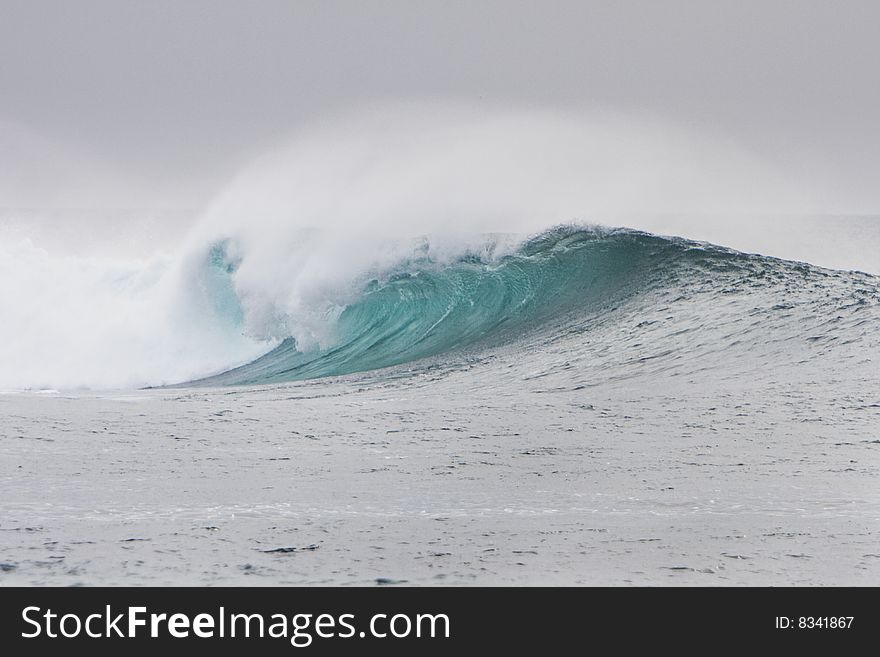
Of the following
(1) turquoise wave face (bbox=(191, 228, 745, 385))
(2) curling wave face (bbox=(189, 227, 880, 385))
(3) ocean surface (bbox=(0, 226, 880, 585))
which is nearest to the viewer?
(3) ocean surface (bbox=(0, 226, 880, 585))

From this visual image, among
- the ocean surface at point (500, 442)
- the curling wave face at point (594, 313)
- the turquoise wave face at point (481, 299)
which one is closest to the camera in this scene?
the ocean surface at point (500, 442)

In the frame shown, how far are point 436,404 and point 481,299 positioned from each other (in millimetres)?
5867

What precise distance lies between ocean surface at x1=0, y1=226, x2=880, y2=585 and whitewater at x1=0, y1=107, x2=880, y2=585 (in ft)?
0.09

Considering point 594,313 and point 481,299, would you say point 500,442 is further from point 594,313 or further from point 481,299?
point 481,299

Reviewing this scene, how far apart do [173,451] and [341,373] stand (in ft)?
18.0

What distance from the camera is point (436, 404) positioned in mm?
7617

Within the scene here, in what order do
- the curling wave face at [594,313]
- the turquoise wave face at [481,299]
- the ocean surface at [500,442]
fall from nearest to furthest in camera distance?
the ocean surface at [500,442] → the curling wave face at [594,313] → the turquoise wave face at [481,299]

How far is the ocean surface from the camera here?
11.4ft

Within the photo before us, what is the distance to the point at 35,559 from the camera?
334cm

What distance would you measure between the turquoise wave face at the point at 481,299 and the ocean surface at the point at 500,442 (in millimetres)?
60

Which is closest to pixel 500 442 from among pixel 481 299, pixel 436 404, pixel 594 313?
pixel 436 404

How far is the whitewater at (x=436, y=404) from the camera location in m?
3.58
